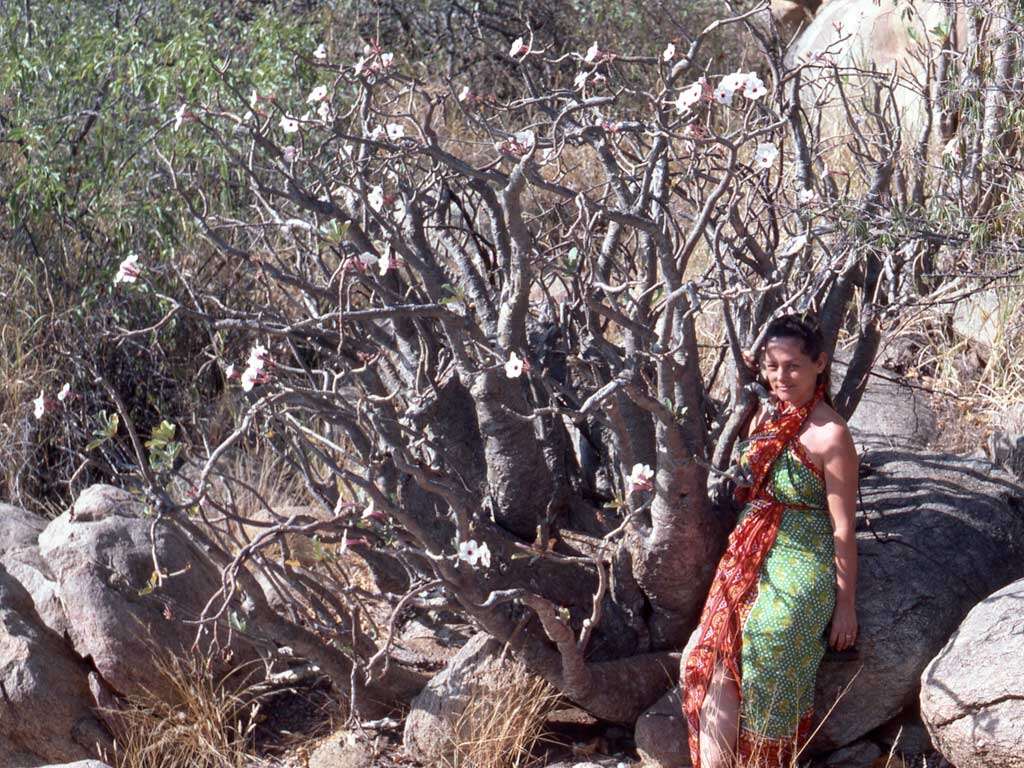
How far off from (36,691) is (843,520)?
2338mm

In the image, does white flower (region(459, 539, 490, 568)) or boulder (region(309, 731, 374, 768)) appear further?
boulder (region(309, 731, 374, 768))

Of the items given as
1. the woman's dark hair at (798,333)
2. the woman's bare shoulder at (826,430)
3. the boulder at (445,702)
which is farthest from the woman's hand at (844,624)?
the boulder at (445,702)

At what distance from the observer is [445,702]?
12.2ft

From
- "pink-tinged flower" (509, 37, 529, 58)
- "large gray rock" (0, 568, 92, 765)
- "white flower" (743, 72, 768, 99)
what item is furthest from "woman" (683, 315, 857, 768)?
"large gray rock" (0, 568, 92, 765)

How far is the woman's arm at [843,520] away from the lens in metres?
3.49

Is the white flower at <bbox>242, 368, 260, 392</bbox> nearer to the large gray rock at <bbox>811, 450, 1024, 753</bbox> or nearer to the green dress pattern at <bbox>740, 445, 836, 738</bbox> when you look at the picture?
the green dress pattern at <bbox>740, 445, 836, 738</bbox>

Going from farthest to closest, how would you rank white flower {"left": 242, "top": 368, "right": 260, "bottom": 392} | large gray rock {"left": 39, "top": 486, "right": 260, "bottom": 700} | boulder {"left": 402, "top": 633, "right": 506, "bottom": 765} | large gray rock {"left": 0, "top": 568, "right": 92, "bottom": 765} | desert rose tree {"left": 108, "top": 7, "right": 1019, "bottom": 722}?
large gray rock {"left": 39, "top": 486, "right": 260, "bottom": 700} < large gray rock {"left": 0, "top": 568, "right": 92, "bottom": 765} < boulder {"left": 402, "top": 633, "right": 506, "bottom": 765} < desert rose tree {"left": 108, "top": 7, "right": 1019, "bottom": 722} < white flower {"left": 242, "top": 368, "right": 260, "bottom": 392}

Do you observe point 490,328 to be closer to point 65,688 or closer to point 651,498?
point 651,498

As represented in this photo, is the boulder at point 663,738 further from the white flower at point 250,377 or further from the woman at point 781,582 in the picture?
the white flower at point 250,377

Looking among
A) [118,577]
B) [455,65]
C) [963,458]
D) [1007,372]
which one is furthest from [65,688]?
[455,65]

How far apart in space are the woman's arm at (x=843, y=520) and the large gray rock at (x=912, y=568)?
13 cm

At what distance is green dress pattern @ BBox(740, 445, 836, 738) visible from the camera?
137 inches

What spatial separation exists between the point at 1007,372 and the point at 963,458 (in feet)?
4.49

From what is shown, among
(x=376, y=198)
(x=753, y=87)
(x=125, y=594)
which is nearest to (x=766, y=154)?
(x=753, y=87)
